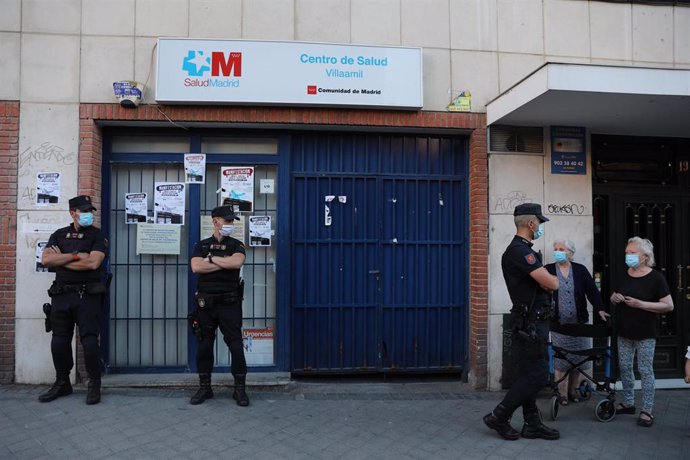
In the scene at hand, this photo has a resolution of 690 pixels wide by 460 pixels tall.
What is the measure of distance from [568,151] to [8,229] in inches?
256

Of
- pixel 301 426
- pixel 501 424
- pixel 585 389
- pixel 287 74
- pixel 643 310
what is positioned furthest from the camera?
pixel 287 74

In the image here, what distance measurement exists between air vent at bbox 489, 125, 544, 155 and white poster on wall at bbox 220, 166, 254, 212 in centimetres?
290

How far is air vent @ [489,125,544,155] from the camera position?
6.14 m

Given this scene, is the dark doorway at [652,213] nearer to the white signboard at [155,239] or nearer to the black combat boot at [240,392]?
the black combat boot at [240,392]

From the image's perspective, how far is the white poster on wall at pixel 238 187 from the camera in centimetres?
610

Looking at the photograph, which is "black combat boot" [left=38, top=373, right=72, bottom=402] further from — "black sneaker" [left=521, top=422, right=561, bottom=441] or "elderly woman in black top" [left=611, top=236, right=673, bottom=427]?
"elderly woman in black top" [left=611, top=236, right=673, bottom=427]

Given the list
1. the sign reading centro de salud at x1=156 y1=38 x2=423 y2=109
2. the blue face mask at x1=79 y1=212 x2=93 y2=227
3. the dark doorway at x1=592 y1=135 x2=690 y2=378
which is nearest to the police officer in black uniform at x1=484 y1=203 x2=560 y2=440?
the sign reading centro de salud at x1=156 y1=38 x2=423 y2=109

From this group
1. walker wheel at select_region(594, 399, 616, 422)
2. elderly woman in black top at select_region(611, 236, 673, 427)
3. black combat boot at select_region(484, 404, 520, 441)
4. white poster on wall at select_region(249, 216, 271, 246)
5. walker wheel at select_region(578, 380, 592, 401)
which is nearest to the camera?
black combat boot at select_region(484, 404, 520, 441)

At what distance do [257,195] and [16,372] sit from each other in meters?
3.26

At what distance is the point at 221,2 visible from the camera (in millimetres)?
5820

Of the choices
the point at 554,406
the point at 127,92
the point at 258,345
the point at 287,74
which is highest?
the point at 287,74

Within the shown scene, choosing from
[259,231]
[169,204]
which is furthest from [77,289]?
[259,231]

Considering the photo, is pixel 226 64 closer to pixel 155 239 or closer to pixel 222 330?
pixel 155 239

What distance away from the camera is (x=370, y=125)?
599cm
